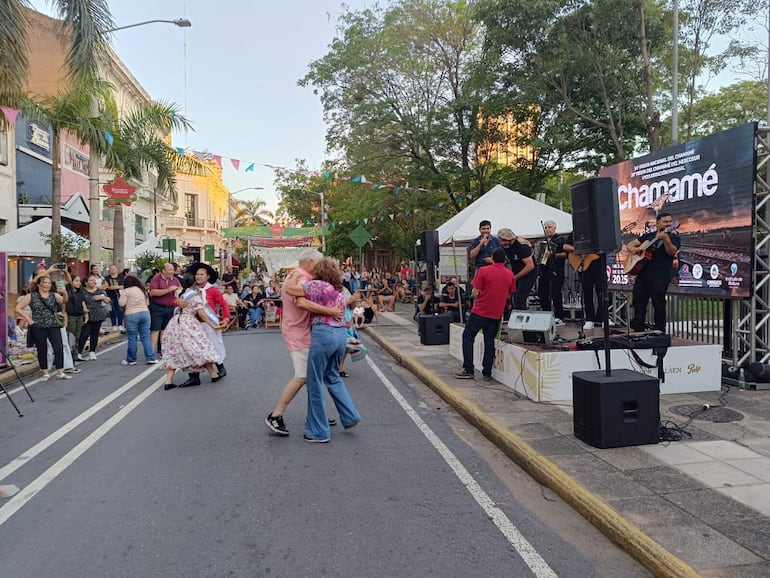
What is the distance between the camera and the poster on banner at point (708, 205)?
775 centimetres

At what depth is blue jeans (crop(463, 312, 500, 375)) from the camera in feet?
27.7

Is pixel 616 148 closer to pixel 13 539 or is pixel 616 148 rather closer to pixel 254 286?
pixel 254 286

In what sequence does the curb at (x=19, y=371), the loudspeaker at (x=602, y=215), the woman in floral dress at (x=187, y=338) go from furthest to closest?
1. the curb at (x=19, y=371)
2. the woman in floral dress at (x=187, y=338)
3. the loudspeaker at (x=602, y=215)

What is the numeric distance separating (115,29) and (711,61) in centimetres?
1890

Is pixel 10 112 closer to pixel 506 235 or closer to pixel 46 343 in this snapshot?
pixel 46 343

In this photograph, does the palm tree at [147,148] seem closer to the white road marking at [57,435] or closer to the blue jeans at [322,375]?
the white road marking at [57,435]

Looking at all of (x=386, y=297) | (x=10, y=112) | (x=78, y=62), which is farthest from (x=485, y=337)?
(x=386, y=297)

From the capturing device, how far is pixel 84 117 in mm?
16656

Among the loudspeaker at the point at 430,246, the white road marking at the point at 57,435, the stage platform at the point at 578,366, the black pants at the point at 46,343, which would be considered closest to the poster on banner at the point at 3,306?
the black pants at the point at 46,343

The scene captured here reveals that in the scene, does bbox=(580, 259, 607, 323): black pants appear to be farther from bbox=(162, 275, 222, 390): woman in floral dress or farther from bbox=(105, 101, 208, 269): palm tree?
bbox=(105, 101, 208, 269): palm tree

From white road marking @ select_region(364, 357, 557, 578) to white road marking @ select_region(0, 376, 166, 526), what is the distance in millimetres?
3346

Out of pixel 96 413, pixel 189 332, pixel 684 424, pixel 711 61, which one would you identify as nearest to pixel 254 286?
pixel 189 332

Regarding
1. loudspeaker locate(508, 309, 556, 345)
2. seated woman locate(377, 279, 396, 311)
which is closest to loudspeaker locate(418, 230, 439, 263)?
loudspeaker locate(508, 309, 556, 345)

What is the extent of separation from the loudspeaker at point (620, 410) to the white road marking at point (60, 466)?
4650 millimetres
